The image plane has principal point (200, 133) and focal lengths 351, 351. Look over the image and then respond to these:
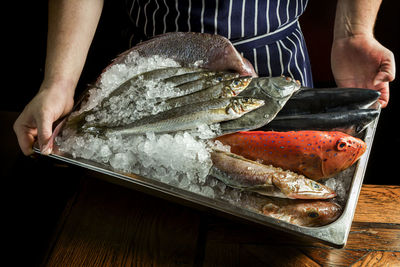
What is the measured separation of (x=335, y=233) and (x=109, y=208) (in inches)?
25.0

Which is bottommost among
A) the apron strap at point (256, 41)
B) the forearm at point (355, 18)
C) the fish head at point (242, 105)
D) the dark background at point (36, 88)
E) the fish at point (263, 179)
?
the dark background at point (36, 88)

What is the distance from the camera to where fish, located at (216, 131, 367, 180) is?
0.89m

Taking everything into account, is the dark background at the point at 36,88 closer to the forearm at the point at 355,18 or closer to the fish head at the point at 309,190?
the forearm at the point at 355,18

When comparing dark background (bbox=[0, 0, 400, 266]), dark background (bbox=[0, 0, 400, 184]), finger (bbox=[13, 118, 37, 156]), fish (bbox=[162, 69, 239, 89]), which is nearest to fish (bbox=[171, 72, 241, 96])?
fish (bbox=[162, 69, 239, 89])

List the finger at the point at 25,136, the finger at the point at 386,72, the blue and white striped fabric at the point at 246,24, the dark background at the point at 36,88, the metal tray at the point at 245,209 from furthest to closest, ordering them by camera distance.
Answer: the dark background at the point at 36,88 → the blue and white striped fabric at the point at 246,24 → the finger at the point at 386,72 → the finger at the point at 25,136 → the metal tray at the point at 245,209

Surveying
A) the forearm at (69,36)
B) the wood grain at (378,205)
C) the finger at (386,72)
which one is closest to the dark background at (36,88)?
the forearm at (69,36)

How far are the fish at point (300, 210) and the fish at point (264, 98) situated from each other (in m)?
0.22

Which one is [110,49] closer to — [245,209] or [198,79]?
[198,79]

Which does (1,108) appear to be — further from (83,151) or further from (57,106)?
(83,151)

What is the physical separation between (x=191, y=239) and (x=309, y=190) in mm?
347

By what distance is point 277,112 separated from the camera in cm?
100

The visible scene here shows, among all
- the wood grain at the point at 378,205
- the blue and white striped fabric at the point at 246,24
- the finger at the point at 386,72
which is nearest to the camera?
the wood grain at the point at 378,205

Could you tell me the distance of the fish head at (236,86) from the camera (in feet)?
3.50

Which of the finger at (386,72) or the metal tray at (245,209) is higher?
the finger at (386,72)
